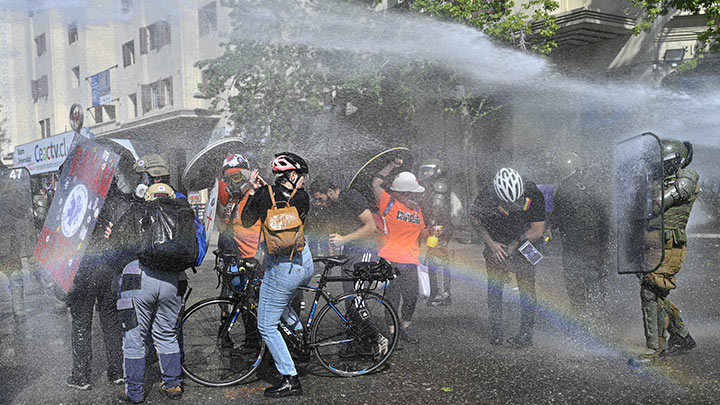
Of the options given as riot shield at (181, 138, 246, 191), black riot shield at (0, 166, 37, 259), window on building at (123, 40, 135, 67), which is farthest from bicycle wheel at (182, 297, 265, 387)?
window on building at (123, 40, 135, 67)

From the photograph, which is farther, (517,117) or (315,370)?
(517,117)

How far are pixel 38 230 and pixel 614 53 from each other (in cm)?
1378

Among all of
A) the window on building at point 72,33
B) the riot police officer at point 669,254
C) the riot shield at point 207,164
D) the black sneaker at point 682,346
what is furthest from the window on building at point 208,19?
the black sneaker at point 682,346

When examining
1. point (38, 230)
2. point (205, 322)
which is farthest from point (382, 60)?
point (205, 322)

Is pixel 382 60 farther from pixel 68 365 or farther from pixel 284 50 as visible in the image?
pixel 68 365

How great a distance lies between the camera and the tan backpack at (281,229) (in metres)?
4.16

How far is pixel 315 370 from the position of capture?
16.3ft

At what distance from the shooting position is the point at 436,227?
311 inches

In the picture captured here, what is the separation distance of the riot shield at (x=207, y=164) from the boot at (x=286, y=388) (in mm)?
2166

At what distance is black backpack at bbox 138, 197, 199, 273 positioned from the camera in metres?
4.17

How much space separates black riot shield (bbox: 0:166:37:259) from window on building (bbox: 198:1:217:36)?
1020 centimetres

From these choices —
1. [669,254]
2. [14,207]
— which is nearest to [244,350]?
[14,207]

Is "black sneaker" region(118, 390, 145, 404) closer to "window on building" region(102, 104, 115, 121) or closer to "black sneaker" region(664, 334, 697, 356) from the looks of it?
"black sneaker" region(664, 334, 697, 356)

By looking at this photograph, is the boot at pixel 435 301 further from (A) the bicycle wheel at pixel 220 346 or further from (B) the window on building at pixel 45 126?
(B) the window on building at pixel 45 126
